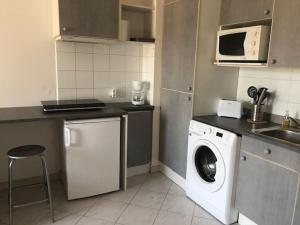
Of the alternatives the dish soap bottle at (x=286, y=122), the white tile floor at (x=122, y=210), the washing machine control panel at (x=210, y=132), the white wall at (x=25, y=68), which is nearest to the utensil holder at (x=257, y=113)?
the dish soap bottle at (x=286, y=122)

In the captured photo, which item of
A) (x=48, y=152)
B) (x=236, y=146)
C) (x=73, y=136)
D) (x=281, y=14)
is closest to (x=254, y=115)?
(x=236, y=146)

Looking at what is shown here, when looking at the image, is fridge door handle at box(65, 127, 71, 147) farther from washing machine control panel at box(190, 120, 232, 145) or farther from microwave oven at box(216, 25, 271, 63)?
microwave oven at box(216, 25, 271, 63)

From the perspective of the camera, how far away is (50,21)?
258 centimetres

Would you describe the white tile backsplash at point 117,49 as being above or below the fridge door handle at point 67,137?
above

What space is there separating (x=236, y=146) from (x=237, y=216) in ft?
2.13

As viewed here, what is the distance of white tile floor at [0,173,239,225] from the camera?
2195 mm

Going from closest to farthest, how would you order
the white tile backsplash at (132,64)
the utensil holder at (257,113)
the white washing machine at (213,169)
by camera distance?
1. the white washing machine at (213,169)
2. the utensil holder at (257,113)
3. the white tile backsplash at (132,64)

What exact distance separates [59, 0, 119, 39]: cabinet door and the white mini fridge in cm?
81

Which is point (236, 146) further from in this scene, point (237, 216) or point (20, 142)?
point (20, 142)

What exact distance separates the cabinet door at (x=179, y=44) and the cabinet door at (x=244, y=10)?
27 centimetres

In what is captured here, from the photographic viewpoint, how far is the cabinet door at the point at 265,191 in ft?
5.58

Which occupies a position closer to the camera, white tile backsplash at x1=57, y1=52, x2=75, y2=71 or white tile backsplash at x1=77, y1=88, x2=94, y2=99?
white tile backsplash at x1=57, y1=52, x2=75, y2=71

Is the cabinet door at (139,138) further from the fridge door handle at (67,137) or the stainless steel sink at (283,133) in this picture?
the stainless steel sink at (283,133)

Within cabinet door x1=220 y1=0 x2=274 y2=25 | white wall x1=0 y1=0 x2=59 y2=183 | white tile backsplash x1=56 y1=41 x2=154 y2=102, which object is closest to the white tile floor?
white wall x1=0 y1=0 x2=59 y2=183
